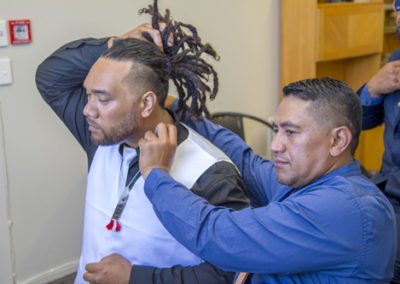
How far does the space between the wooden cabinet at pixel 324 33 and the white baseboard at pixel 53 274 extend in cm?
184

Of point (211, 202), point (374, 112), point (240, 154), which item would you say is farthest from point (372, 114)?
point (211, 202)

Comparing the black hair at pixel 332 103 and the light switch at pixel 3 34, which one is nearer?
the black hair at pixel 332 103

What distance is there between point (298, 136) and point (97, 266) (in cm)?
64

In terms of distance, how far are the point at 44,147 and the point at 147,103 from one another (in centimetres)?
132

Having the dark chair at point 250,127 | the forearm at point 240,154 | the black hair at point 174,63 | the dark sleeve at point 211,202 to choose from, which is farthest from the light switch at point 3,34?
the dark sleeve at point 211,202

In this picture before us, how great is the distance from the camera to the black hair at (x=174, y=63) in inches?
57.9

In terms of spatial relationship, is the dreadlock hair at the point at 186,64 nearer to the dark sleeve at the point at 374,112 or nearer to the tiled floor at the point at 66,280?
the dark sleeve at the point at 374,112

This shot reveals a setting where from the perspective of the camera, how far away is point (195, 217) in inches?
44.4

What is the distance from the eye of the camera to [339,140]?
118 cm

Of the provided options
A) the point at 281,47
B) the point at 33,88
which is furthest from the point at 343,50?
the point at 33,88

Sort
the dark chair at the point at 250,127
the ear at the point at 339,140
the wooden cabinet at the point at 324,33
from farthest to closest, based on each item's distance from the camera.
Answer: the wooden cabinet at the point at 324,33
the dark chair at the point at 250,127
the ear at the point at 339,140

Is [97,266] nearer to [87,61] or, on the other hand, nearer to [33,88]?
[87,61]

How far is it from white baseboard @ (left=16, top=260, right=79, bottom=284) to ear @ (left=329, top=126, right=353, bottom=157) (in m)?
2.06

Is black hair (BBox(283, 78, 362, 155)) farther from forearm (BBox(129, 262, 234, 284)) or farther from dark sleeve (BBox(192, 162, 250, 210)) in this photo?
forearm (BBox(129, 262, 234, 284))
